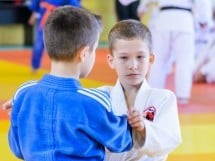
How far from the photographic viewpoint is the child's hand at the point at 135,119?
251 cm

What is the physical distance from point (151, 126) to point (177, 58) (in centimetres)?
534

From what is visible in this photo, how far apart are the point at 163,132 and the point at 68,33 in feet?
2.34

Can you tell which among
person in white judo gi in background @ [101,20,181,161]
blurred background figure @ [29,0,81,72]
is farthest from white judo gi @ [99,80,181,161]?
blurred background figure @ [29,0,81,72]

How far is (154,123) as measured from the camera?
9.20ft

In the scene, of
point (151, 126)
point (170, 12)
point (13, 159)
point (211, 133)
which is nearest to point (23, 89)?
point (151, 126)

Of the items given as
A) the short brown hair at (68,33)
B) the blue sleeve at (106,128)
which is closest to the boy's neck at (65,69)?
the short brown hair at (68,33)

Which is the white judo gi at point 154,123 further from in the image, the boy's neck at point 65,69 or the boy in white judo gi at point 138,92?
the boy's neck at point 65,69

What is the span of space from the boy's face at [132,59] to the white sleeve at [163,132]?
0.63 ft

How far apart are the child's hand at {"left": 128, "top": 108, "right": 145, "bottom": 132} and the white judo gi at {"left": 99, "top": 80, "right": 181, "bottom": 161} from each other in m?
0.08

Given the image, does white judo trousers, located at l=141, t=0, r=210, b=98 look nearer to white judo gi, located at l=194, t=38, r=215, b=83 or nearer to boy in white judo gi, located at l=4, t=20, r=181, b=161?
white judo gi, located at l=194, t=38, r=215, b=83

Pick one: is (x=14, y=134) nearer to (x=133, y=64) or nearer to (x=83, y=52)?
(x=83, y=52)

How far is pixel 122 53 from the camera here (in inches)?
120

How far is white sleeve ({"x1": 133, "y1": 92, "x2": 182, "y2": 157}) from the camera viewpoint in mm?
2684

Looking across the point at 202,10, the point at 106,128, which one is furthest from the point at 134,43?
the point at 202,10
